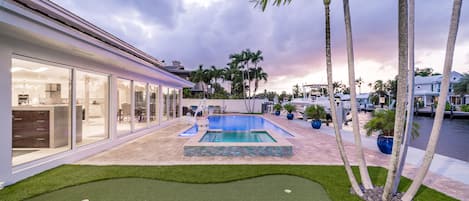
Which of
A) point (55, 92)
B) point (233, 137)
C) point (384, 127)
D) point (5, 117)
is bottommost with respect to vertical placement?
point (233, 137)

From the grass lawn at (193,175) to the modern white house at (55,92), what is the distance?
543 mm

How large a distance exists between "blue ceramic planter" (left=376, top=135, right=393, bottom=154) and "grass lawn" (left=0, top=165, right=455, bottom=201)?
1767mm

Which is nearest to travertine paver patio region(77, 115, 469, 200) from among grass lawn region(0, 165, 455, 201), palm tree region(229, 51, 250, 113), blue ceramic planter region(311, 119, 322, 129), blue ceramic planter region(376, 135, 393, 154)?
blue ceramic planter region(376, 135, 393, 154)

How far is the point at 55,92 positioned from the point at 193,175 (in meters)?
4.49

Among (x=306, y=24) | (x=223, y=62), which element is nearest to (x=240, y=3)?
(x=306, y=24)

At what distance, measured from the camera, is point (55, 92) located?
5.68m

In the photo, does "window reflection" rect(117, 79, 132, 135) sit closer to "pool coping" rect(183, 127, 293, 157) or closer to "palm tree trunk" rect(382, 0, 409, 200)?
"pool coping" rect(183, 127, 293, 157)

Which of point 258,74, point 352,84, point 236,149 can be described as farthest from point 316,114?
point 258,74

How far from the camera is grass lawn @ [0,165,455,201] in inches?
148

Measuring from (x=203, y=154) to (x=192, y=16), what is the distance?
1231cm

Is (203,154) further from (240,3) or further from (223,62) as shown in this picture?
(223,62)

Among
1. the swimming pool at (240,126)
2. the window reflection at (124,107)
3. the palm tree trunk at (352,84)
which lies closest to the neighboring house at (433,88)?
the swimming pool at (240,126)

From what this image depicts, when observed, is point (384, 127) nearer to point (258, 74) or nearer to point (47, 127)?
point (47, 127)

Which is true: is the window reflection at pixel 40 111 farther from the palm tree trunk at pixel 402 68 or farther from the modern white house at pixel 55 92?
the palm tree trunk at pixel 402 68
